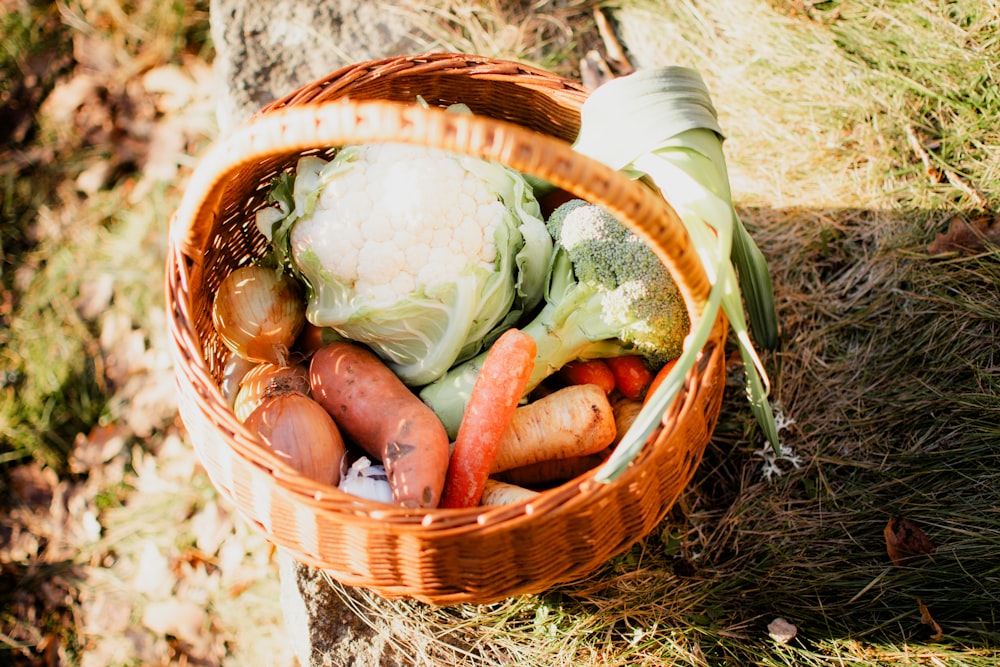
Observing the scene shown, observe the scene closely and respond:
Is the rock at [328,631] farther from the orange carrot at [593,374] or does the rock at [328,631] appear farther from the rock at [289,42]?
the rock at [289,42]

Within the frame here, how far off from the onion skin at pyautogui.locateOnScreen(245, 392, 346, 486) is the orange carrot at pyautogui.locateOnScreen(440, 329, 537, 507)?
0.27 meters

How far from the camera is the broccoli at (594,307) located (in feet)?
5.09

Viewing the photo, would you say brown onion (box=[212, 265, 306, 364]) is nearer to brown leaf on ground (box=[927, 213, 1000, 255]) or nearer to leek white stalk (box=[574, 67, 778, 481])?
leek white stalk (box=[574, 67, 778, 481])

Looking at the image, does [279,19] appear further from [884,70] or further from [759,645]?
[759,645]

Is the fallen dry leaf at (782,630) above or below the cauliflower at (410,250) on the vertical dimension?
below

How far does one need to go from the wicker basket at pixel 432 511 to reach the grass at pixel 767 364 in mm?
473

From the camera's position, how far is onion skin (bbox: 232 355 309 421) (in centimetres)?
161

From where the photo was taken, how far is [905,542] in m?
1.71

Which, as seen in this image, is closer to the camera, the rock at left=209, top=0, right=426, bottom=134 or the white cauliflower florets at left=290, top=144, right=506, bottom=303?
the white cauliflower florets at left=290, top=144, right=506, bottom=303

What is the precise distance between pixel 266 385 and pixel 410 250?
0.46 metres

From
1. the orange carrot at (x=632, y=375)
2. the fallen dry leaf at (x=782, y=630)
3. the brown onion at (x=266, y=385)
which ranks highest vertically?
the brown onion at (x=266, y=385)

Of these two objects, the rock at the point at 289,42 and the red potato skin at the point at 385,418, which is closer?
the red potato skin at the point at 385,418

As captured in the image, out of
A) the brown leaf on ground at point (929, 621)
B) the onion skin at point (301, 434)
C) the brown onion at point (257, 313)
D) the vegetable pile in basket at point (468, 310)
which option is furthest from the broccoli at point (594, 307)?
the brown leaf on ground at point (929, 621)

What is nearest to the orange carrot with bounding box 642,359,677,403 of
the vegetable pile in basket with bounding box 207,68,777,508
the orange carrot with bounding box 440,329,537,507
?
the vegetable pile in basket with bounding box 207,68,777,508
